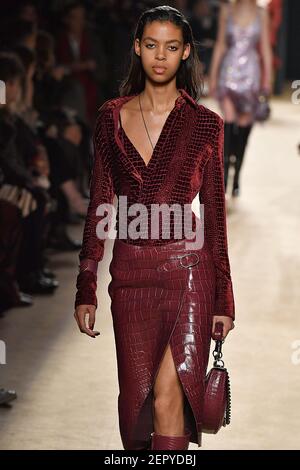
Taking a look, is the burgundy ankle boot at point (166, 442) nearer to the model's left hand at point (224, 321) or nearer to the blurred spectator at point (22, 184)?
the model's left hand at point (224, 321)

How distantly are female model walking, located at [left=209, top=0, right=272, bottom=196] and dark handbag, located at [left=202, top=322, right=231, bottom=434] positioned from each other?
5500mm

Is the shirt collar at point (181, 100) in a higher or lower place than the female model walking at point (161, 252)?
higher

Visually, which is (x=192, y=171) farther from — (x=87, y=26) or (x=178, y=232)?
(x=87, y=26)

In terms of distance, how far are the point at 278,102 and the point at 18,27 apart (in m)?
10.2

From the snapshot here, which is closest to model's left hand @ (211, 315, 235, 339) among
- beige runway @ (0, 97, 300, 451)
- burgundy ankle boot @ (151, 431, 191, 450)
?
burgundy ankle boot @ (151, 431, 191, 450)

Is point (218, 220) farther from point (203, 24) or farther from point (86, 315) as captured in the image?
point (203, 24)

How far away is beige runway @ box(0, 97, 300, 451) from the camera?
4074mm

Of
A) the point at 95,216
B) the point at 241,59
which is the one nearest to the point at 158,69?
the point at 95,216

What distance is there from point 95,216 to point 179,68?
0.44 m

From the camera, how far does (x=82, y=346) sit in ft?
16.9

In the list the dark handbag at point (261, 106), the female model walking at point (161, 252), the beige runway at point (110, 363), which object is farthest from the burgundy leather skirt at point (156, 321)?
the dark handbag at point (261, 106)

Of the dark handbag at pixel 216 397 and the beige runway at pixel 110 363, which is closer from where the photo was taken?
the dark handbag at pixel 216 397

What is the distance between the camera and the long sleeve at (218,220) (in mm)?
3076

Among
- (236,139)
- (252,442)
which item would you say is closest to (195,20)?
(236,139)
